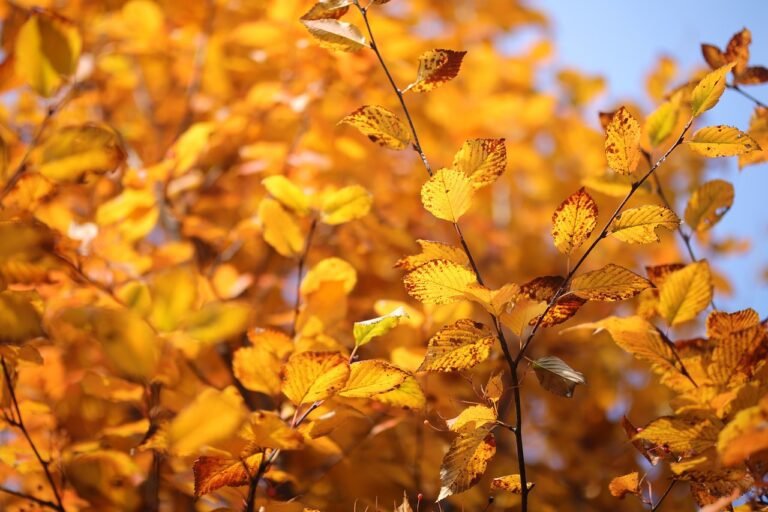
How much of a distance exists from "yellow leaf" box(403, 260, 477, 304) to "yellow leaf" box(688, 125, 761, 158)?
0.27 metres

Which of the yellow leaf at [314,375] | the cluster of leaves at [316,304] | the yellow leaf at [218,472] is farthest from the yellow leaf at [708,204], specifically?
the yellow leaf at [218,472]

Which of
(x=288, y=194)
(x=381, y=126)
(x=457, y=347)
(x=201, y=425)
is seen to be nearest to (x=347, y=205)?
(x=288, y=194)

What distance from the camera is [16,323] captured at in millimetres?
602

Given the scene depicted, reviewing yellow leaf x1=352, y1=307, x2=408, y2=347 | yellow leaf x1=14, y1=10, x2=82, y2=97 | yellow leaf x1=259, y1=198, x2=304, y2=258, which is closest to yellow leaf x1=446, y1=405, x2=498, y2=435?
yellow leaf x1=352, y1=307, x2=408, y2=347

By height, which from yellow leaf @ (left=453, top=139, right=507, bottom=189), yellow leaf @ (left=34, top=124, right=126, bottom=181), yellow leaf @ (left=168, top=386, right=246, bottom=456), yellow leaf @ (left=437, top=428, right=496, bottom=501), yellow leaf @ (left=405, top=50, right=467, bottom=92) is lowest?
yellow leaf @ (left=437, top=428, right=496, bottom=501)

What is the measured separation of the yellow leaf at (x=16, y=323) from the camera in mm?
601

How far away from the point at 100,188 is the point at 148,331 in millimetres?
1118

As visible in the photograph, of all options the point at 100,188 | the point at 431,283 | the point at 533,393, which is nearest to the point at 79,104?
the point at 100,188

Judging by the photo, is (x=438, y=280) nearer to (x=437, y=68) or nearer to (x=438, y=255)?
(x=438, y=255)

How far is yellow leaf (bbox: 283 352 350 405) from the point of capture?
1.90 ft

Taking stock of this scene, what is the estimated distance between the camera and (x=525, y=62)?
2748mm

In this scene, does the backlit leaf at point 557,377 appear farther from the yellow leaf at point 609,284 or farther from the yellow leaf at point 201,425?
the yellow leaf at point 201,425

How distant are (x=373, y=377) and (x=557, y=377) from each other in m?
0.17

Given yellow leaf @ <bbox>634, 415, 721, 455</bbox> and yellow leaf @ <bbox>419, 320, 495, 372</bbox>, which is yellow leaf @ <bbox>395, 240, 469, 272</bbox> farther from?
yellow leaf @ <bbox>634, 415, 721, 455</bbox>
